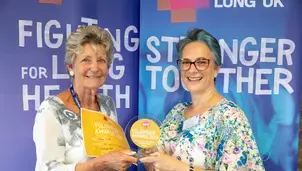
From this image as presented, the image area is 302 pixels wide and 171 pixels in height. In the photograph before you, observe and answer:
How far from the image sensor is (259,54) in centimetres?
205

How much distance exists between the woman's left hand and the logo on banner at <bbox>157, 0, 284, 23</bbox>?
919 mm

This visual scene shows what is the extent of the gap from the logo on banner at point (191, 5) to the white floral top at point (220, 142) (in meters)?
0.70

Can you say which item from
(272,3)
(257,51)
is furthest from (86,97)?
(272,3)

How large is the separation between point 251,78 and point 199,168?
75 centimetres

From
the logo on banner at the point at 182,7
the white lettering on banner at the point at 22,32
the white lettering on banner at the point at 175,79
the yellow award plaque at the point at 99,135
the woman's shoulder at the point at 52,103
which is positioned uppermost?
the logo on banner at the point at 182,7

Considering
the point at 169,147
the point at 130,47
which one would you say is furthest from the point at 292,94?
the point at 130,47

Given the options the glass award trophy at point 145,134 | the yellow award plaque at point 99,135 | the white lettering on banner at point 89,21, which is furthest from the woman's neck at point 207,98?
the white lettering on banner at point 89,21

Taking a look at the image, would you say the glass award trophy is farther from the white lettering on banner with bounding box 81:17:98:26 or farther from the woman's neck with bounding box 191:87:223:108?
the white lettering on banner with bounding box 81:17:98:26

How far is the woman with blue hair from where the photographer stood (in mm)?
1518

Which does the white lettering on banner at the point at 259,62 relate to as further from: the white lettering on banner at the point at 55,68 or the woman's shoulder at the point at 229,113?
the white lettering on banner at the point at 55,68

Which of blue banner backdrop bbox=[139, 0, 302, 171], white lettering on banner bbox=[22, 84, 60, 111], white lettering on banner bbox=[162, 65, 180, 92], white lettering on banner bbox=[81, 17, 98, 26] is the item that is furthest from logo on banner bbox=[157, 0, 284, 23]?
white lettering on banner bbox=[22, 84, 60, 111]

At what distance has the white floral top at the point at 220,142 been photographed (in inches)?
59.6

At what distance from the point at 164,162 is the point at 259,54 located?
92 cm

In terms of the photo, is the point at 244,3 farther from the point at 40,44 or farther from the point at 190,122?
the point at 40,44
